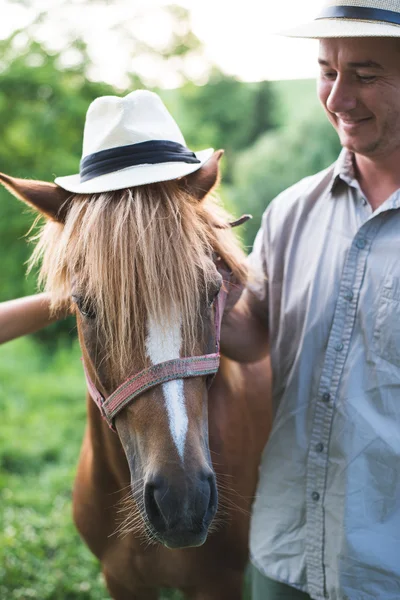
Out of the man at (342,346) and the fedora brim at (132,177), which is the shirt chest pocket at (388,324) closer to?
the man at (342,346)

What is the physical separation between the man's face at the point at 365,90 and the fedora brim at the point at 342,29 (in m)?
0.04

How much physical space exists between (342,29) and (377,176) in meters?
0.48

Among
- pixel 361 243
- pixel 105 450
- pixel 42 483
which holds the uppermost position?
pixel 361 243

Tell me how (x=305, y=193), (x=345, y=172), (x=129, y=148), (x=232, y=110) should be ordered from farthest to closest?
(x=232, y=110), (x=305, y=193), (x=345, y=172), (x=129, y=148)

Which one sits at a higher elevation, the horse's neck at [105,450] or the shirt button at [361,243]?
the shirt button at [361,243]

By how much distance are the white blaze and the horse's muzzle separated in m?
0.10

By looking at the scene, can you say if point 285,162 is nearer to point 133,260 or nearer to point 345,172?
point 345,172

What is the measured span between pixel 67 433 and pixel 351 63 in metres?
4.75

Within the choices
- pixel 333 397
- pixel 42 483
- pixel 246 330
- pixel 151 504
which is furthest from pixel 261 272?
pixel 42 483

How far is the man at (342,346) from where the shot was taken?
188 cm

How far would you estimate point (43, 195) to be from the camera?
6.43 ft

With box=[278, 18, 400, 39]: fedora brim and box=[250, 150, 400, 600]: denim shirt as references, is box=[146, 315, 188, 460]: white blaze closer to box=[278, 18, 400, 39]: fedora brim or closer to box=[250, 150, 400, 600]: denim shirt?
box=[250, 150, 400, 600]: denim shirt

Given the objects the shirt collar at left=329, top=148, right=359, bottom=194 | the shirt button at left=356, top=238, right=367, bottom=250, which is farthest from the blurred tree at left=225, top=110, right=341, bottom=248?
the shirt button at left=356, top=238, right=367, bottom=250

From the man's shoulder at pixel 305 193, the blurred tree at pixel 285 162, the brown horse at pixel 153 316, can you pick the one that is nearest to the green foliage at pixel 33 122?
the blurred tree at pixel 285 162
